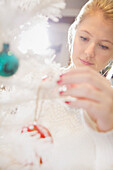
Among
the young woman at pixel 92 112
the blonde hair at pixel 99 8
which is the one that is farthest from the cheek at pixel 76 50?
the young woman at pixel 92 112

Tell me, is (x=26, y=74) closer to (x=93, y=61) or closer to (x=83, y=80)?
(x=83, y=80)

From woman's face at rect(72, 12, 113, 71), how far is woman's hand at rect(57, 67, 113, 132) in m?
0.29

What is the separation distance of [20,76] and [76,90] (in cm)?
10

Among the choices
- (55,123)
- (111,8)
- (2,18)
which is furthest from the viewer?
(111,8)

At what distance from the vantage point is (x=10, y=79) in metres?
0.29

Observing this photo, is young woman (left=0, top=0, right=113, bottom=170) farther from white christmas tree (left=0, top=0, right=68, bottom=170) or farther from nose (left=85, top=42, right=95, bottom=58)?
nose (left=85, top=42, right=95, bottom=58)

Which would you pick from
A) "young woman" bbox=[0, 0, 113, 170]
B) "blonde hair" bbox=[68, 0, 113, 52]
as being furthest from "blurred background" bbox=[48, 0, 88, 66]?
"young woman" bbox=[0, 0, 113, 170]

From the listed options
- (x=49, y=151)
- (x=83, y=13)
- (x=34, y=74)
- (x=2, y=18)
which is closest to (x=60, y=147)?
(x=49, y=151)

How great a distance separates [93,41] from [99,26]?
0.06 meters

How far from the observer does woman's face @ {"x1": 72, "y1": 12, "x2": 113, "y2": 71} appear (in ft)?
1.95

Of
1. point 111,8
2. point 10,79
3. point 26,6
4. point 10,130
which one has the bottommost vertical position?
point 10,130

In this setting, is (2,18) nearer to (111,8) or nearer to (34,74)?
(34,74)

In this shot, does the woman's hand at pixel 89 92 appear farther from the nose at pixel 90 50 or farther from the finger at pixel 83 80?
the nose at pixel 90 50

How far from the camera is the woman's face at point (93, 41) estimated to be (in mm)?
596
